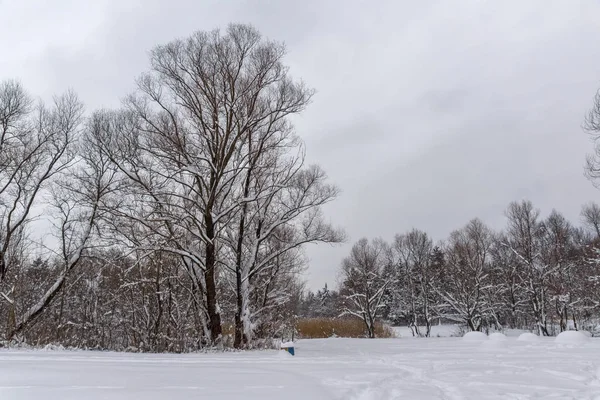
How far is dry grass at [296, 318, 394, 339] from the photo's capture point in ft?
115

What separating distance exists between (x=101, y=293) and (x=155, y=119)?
13.1 meters

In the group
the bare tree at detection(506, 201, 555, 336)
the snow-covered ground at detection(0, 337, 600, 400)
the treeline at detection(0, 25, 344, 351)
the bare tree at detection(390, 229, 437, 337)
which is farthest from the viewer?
the bare tree at detection(390, 229, 437, 337)

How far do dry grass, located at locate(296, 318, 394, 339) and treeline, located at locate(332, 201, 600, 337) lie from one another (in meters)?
1.10

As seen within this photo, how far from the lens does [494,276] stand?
139 ft

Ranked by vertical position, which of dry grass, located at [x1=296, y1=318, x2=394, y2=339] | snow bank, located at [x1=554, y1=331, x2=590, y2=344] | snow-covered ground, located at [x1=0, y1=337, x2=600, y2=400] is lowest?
dry grass, located at [x1=296, y1=318, x2=394, y2=339]

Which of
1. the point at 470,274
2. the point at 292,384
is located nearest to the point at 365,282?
the point at 470,274

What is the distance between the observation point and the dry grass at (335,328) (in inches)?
1384

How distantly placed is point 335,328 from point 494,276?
1812 cm

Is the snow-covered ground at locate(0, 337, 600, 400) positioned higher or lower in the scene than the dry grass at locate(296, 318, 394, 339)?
higher

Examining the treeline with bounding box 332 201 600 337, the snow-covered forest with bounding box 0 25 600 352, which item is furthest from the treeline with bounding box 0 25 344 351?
the treeline with bounding box 332 201 600 337

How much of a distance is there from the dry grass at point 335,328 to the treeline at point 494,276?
1.10 meters

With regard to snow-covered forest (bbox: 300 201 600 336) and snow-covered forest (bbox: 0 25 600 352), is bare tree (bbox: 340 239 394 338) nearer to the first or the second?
snow-covered forest (bbox: 300 201 600 336)

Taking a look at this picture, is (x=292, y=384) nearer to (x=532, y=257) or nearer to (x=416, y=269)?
(x=532, y=257)

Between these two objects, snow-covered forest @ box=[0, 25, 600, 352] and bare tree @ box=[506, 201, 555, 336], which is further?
bare tree @ box=[506, 201, 555, 336]
